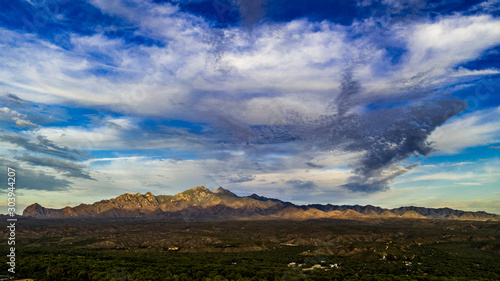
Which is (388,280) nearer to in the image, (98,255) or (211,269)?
(211,269)

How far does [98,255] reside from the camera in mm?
168750

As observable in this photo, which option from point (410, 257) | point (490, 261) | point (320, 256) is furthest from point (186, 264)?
point (490, 261)

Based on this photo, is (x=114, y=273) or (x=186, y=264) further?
(x=186, y=264)

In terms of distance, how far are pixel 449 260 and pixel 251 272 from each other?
115m

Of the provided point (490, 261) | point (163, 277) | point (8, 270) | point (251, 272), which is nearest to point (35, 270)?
point (8, 270)

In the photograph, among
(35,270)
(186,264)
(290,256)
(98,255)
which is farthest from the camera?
(290,256)

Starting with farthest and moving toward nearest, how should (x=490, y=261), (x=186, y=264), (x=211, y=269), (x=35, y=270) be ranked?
(x=490, y=261), (x=186, y=264), (x=211, y=269), (x=35, y=270)

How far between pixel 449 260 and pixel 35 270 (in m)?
199

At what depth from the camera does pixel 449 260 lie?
159000mm

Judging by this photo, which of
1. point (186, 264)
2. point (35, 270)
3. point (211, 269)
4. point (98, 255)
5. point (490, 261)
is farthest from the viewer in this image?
point (98, 255)

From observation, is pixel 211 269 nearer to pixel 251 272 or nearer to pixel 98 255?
pixel 251 272

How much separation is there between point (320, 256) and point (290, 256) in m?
19.7

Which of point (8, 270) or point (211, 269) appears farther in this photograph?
point (211, 269)

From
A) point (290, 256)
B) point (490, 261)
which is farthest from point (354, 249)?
point (490, 261)
